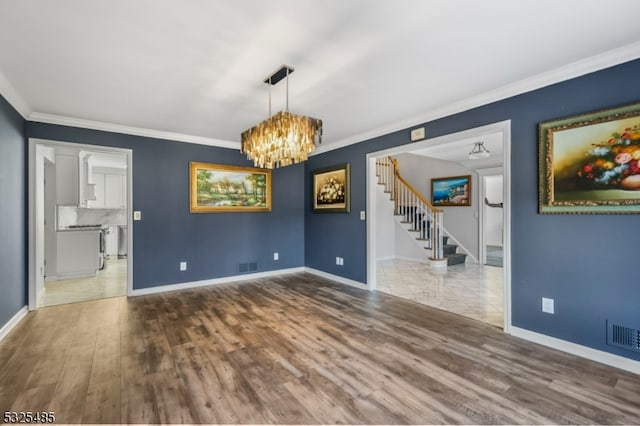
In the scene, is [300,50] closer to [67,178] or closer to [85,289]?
[85,289]

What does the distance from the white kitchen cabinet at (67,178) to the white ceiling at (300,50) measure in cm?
240

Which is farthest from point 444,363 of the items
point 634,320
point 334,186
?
point 334,186

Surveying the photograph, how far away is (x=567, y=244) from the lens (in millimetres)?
2576

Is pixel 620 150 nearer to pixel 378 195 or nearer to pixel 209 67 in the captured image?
pixel 209 67

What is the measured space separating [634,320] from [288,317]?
3026mm

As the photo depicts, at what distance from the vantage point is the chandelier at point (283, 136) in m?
2.62

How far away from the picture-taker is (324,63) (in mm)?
2430

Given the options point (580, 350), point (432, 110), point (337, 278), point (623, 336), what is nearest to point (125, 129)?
point (337, 278)

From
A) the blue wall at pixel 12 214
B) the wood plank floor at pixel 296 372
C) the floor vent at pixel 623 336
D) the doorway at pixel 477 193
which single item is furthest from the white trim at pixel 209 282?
the floor vent at pixel 623 336

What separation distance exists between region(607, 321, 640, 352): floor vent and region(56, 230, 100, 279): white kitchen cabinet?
7374 mm

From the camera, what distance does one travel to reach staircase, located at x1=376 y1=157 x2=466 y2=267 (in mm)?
6418

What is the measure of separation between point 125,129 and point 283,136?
3.01m

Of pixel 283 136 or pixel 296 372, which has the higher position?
pixel 283 136

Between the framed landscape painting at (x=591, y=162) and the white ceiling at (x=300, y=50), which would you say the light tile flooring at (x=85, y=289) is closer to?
the white ceiling at (x=300, y=50)
